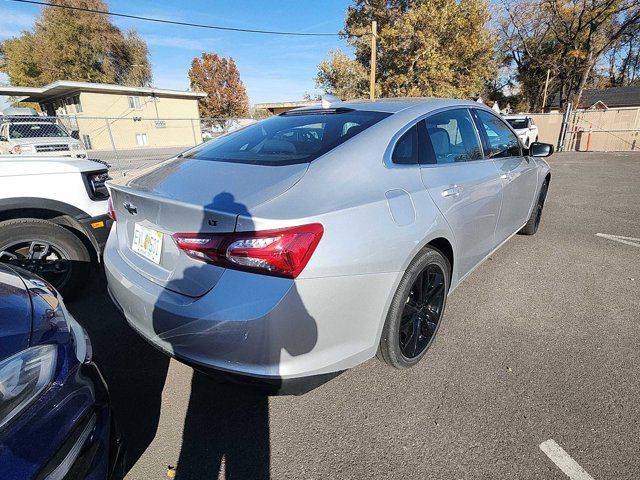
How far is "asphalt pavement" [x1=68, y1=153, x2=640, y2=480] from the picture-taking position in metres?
1.75

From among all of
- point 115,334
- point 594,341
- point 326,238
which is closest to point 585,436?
point 594,341

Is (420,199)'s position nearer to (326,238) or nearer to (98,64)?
(326,238)

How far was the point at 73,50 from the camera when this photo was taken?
3350cm

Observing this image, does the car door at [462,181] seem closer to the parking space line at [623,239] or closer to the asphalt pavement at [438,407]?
the asphalt pavement at [438,407]

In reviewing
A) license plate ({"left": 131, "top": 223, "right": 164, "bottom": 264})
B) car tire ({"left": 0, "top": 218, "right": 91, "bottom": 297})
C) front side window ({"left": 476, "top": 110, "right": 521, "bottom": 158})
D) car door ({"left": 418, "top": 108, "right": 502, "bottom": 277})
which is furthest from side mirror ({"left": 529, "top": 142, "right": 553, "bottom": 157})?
car tire ({"left": 0, "top": 218, "right": 91, "bottom": 297})

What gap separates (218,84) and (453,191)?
56.1 metres

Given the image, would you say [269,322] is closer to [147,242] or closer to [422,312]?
[147,242]

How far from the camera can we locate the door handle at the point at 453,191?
2264 millimetres

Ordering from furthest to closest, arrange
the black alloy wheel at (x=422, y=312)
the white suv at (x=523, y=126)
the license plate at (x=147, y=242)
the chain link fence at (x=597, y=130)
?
the chain link fence at (x=597, y=130) → the white suv at (x=523, y=126) → the black alloy wheel at (x=422, y=312) → the license plate at (x=147, y=242)

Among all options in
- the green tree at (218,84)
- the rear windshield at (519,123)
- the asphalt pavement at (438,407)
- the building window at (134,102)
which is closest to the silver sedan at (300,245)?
the asphalt pavement at (438,407)

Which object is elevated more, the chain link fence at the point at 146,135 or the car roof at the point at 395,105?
the car roof at the point at 395,105

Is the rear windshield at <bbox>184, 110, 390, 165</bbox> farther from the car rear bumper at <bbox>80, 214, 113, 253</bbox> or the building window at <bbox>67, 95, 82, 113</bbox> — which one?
the building window at <bbox>67, 95, 82, 113</bbox>

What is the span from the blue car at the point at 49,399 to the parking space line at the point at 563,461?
193cm

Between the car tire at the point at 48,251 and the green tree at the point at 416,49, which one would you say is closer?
the car tire at the point at 48,251
